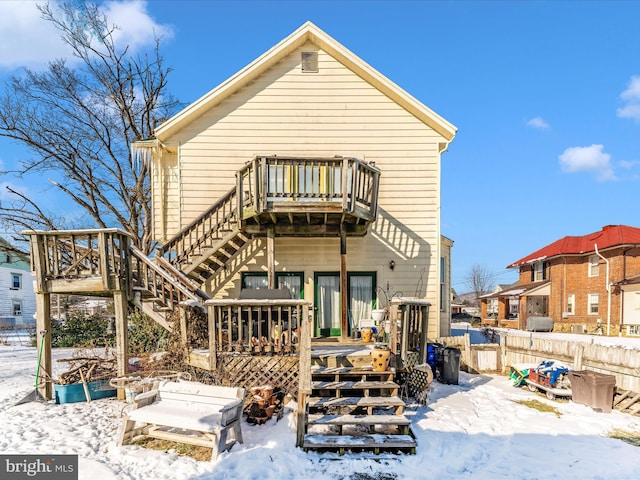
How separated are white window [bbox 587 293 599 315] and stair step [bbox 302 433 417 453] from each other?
24.7m

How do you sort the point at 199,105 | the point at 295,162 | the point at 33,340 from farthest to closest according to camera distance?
1. the point at 33,340
2. the point at 199,105
3. the point at 295,162

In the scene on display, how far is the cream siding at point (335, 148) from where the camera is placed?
10633mm

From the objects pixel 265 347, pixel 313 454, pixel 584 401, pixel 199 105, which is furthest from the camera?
pixel 199 105

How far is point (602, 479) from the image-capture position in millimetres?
4570

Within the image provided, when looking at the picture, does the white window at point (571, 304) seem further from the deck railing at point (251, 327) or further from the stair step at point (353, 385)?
the deck railing at point (251, 327)

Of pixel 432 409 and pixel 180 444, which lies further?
pixel 432 409

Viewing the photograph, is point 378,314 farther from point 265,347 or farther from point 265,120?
point 265,120

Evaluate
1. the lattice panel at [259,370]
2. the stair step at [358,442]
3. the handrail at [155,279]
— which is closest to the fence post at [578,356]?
the stair step at [358,442]

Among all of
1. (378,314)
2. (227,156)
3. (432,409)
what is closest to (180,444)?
(432,409)

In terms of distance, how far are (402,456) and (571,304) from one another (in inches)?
Result: 1031

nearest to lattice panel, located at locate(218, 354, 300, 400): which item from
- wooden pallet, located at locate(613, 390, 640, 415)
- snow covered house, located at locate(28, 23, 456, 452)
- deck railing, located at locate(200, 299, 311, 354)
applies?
deck railing, located at locate(200, 299, 311, 354)

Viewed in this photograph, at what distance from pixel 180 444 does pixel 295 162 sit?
233 inches

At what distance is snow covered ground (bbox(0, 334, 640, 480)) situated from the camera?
4.57 metres

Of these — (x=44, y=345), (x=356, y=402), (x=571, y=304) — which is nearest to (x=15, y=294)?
(x=44, y=345)
